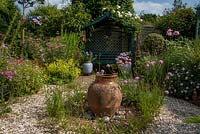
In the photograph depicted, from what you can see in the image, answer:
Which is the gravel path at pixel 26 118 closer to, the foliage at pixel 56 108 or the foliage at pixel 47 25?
the foliage at pixel 56 108

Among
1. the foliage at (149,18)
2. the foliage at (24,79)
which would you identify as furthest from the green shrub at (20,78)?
the foliage at (149,18)

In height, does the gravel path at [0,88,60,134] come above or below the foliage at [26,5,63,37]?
below

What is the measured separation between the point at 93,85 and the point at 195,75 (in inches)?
106

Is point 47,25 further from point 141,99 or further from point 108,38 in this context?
point 141,99

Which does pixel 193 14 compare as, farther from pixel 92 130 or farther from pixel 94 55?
pixel 92 130

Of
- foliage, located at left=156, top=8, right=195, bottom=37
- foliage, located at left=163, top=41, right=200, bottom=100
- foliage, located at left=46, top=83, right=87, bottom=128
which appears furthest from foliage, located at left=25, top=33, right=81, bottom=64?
foliage, located at left=156, top=8, right=195, bottom=37

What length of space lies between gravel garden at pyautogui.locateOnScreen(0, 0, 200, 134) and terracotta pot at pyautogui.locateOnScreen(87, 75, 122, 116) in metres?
0.01

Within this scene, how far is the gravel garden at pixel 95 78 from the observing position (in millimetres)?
5262

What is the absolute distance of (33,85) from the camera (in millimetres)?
6879

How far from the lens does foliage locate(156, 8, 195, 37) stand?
1500 cm

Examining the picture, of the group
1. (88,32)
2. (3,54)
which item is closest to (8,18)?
(88,32)

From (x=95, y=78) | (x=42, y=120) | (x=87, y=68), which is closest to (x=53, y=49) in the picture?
(x=87, y=68)

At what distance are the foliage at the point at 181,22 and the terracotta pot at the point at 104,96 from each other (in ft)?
32.7

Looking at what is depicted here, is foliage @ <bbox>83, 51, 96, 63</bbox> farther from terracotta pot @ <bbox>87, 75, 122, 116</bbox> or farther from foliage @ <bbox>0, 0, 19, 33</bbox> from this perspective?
terracotta pot @ <bbox>87, 75, 122, 116</bbox>
